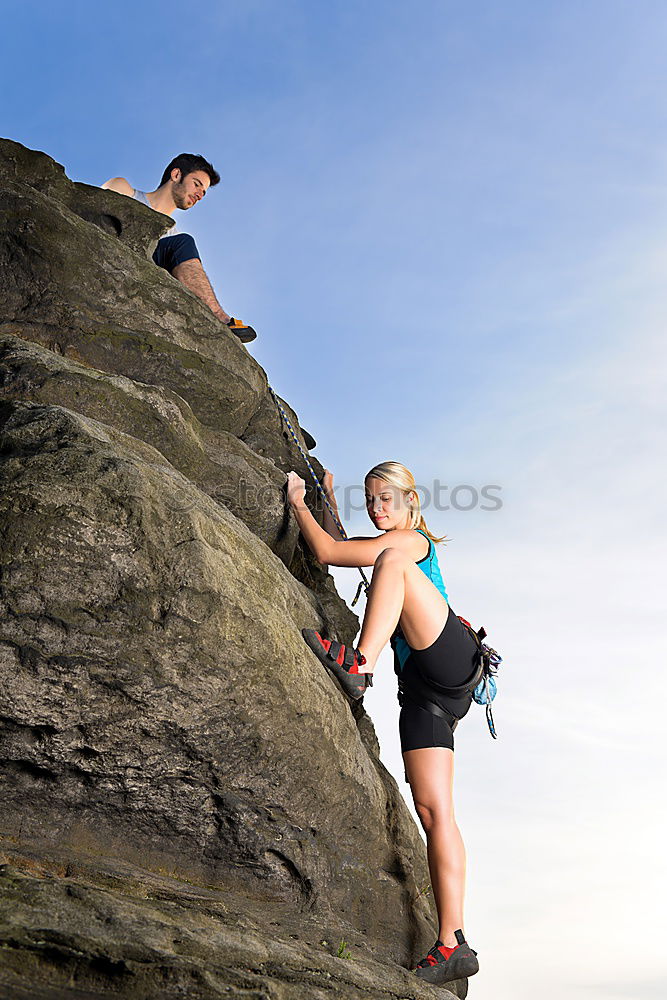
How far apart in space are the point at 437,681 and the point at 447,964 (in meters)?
2.38

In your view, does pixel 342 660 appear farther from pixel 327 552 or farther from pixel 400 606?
pixel 327 552

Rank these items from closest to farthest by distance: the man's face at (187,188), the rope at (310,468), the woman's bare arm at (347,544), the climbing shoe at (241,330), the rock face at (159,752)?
the rock face at (159,752) < the woman's bare arm at (347,544) < the rope at (310,468) < the climbing shoe at (241,330) < the man's face at (187,188)

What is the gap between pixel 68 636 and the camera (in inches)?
234

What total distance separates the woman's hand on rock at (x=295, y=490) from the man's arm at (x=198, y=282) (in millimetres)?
3000

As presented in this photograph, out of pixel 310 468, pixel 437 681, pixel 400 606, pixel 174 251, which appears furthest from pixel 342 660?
pixel 174 251

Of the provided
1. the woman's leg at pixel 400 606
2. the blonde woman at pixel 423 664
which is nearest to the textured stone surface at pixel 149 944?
the blonde woman at pixel 423 664

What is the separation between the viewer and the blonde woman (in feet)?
24.8

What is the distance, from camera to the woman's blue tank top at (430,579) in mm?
8367

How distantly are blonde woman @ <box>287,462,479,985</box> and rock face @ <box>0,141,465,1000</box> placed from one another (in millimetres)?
396

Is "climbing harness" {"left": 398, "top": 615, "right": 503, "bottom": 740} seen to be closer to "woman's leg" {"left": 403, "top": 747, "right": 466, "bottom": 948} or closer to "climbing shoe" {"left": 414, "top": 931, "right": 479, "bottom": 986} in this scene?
"woman's leg" {"left": 403, "top": 747, "right": 466, "bottom": 948}

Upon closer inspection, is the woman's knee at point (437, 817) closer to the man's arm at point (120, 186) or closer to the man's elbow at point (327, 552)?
the man's elbow at point (327, 552)

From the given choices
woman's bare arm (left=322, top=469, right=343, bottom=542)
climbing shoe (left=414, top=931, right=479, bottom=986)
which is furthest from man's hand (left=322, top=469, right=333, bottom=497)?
climbing shoe (left=414, top=931, right=479, bottom=986)

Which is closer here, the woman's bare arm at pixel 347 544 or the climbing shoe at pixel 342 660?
the climbing shoe at pixel 342 660

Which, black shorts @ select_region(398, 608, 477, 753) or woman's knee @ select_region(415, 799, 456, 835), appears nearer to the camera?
woman's knee @ select_region(415, 799, 456, 835)
